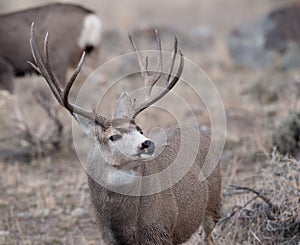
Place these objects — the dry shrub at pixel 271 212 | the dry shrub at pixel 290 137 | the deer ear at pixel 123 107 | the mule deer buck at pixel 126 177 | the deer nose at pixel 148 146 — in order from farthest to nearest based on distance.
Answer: the dry shrub at pixel 290 137 → the dry shrub at pixel 271 212 → the deer ear at pixel 123 107 → the mule deer buck at pixel 126 177 → the deer nose at pixel 148 146

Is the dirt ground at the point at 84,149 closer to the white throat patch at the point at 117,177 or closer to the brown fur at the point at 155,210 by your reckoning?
the brown fur at the point at 155,210

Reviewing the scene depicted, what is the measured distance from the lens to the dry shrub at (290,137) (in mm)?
7367

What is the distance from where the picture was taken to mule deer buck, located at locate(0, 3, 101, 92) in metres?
10.6

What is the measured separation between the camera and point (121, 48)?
52.5ft

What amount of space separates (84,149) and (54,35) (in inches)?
128

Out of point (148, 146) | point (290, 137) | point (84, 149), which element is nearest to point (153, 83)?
point (148, 146)

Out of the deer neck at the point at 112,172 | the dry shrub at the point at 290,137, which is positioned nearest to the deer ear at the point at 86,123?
the deer neck at the point at 112,172

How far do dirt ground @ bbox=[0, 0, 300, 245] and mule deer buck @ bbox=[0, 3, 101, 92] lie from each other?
2.36 feet

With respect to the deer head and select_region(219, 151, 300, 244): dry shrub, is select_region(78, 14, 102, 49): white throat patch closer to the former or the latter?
select_region(219, 151, 300, 244): dry shrub

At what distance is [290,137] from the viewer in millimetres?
7371

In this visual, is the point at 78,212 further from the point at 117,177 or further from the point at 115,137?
the point at 115,137

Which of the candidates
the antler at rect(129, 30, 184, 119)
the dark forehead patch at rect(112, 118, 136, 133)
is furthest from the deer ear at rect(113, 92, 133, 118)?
the dark forehead patch at rect(112, 118, 136, 133)

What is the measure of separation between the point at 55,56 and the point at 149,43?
18.8 feet

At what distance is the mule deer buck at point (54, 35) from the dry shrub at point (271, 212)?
522 centimetres
